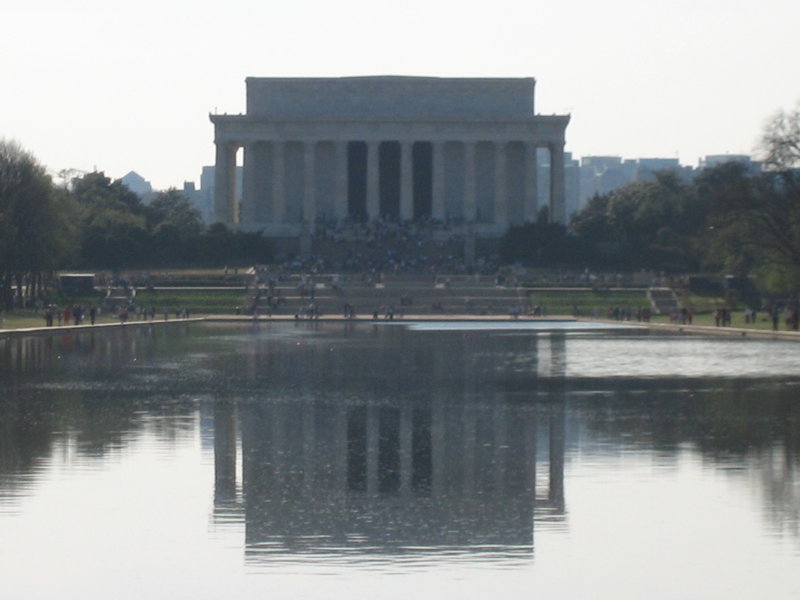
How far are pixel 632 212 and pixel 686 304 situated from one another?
32.6 metres

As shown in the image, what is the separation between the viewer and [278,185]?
142000mm

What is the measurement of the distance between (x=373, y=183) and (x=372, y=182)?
110 millimetres

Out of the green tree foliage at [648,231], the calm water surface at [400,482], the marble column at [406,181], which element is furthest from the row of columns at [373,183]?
the calm water surface at [400,482]

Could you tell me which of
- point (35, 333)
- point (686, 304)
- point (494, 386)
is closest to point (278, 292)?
point (686, 304)

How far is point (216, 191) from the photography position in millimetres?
142250

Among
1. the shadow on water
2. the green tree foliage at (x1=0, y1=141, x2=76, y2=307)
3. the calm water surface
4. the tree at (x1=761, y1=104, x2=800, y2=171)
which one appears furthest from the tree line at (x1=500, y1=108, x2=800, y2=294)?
the green tree foliage at (x1=0, y1=141, x2=76, y2=307)

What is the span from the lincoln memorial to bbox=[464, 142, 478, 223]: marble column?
0.08 metres

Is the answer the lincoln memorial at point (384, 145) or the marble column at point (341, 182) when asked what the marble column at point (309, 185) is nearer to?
the lincoln memorial at point (384, 145)

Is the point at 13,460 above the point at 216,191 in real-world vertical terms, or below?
below

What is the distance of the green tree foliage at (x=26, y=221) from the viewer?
312ft

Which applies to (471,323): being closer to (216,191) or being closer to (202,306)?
(202,306)

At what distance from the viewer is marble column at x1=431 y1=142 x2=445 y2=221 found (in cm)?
14062

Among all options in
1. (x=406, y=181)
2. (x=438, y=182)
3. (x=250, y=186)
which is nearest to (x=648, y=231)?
(x=438, y=182)

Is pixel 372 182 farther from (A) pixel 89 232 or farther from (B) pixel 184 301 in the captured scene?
(B) pixel 184 301
